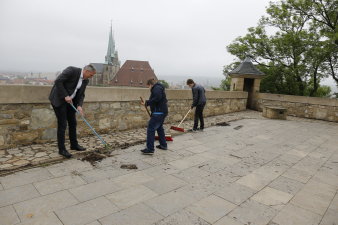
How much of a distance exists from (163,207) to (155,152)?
2.08 metres

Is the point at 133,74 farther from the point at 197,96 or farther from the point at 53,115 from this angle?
the point at 53,115

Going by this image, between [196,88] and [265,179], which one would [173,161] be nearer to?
[265,179]

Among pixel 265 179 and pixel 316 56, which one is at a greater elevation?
pixel 316 56

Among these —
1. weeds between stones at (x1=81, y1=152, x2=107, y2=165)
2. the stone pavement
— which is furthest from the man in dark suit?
the stone pavement

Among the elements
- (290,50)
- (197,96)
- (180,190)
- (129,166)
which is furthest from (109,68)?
(180,190)

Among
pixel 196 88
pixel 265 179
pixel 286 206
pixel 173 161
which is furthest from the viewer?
pixel 196 88

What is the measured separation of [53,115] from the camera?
4.99 metres

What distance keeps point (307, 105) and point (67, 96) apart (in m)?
11.2

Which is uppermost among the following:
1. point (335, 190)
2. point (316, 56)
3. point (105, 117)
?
point (316, 56)

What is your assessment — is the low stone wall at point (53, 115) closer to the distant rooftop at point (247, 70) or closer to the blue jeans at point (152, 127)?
the blue jeans at point (152, 127)

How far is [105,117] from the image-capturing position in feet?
19.7

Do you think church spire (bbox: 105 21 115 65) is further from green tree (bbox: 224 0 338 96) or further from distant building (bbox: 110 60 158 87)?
green tree (bbox: 224 0 338 96)

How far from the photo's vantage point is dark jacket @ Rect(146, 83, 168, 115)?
464 cm

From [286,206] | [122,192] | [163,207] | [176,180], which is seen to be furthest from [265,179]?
[122,192]
